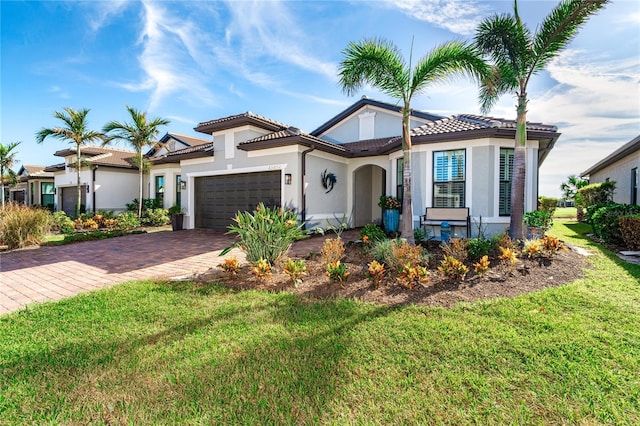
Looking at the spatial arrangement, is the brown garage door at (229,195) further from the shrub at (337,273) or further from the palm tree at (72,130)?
the palm tree at (72,130)

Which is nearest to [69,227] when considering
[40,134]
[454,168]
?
[40,134]

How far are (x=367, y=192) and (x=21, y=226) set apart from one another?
43.8ft

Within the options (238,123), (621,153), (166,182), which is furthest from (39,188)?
(621,153)

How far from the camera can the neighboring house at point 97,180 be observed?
62.6ft

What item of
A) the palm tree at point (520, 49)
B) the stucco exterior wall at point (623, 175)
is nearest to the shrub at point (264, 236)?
the palm tree at point (520, 49)

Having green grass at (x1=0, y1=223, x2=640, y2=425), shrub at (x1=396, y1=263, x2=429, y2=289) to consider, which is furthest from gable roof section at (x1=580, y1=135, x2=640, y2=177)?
shrub at (x1=396, y1=263, x2=429, y2=289)

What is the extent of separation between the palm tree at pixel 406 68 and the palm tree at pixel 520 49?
3.28 ft

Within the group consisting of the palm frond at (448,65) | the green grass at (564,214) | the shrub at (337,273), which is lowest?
the shrub at (337,273)

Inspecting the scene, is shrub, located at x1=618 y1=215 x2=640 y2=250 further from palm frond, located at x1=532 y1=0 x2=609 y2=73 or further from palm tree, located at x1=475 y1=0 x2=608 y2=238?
palm frond, located at x1=532 y1=0 x2=609 y2=73

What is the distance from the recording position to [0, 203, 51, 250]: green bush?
9.45 m

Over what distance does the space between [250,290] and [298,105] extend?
9.98m

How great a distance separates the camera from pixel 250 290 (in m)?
5.00

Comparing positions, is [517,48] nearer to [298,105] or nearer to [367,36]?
[367,36]

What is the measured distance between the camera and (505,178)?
32.0ft
